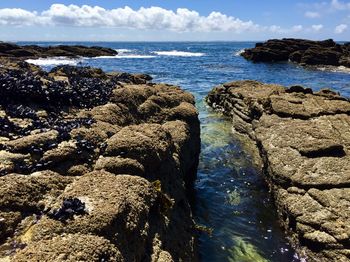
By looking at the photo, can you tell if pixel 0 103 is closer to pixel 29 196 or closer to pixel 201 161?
pixel 29 196

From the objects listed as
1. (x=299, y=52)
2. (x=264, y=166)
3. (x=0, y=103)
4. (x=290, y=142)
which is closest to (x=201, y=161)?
(x=264, y=166)

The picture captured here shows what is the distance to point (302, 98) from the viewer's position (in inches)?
760

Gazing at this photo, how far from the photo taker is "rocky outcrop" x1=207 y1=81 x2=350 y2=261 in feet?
34.2

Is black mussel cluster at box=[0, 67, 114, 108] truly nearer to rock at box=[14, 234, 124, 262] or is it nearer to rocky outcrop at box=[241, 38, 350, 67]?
rock at box=[14, 234, 124, 262]

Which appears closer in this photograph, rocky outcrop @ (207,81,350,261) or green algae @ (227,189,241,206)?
rocky outcrop @ (207,81,350,261)

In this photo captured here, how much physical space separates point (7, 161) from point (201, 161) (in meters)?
11.2

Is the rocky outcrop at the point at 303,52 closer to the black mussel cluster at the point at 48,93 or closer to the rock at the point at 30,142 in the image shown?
the black mussel cluster at the point at 48,93

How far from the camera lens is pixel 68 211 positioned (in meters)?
5.92

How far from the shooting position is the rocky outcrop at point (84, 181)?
573cm

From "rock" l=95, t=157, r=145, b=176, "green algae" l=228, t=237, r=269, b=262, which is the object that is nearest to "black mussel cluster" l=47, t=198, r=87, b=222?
"rock" l=95, t=157, r=145, b=176

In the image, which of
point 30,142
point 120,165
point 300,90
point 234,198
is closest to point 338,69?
point 300,90

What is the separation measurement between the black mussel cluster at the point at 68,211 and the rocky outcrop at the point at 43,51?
232ft

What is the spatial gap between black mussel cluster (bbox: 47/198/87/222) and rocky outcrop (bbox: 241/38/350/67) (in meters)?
70.9

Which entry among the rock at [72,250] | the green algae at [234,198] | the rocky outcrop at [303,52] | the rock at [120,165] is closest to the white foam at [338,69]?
the rocky outcrop at [303,52]
